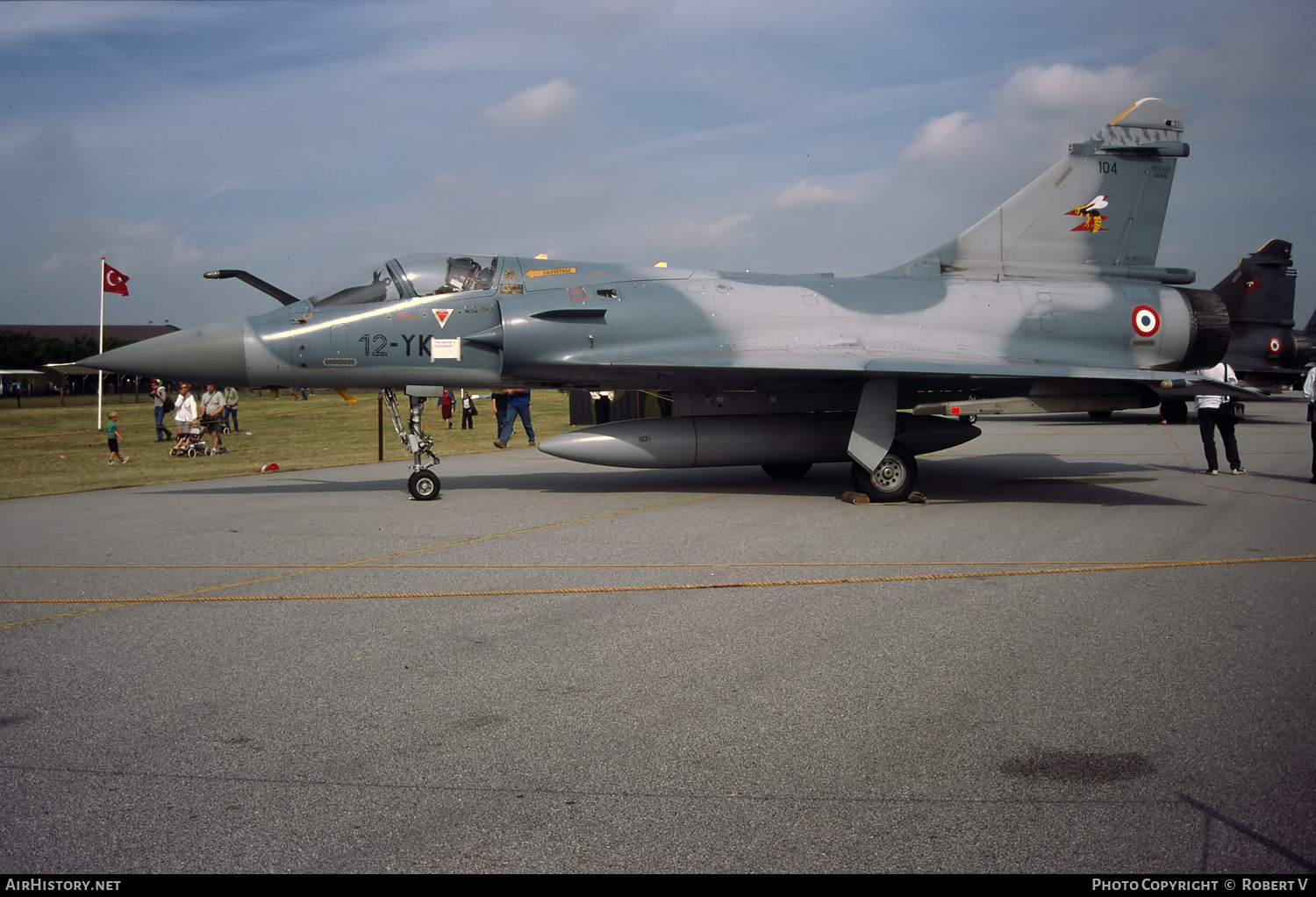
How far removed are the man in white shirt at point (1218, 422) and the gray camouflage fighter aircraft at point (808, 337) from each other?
81 cm

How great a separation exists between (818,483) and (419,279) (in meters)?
5.78

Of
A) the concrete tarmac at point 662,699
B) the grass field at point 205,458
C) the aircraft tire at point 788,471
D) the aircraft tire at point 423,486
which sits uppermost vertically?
the aircraft tire at point 788,471

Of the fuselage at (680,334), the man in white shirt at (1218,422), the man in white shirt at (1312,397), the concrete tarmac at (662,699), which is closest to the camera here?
the concrete tarmac at (662,699)

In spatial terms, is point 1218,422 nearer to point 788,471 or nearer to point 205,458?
point 788,471

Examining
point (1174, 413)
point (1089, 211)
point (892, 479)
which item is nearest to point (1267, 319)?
point (1174, 413)

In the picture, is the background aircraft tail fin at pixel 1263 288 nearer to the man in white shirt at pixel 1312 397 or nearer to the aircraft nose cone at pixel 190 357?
the man in white shirt at pixel 1312 397

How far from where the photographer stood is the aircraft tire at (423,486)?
11.0 m

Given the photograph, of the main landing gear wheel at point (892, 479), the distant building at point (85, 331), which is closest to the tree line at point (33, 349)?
the distant building at point (85, 331)

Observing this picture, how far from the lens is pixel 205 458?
61.9 ft

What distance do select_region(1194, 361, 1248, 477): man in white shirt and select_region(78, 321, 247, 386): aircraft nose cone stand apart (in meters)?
12.2

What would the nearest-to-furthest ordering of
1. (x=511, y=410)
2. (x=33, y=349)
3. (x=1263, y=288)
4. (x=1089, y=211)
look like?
(x=1089, y=211)
(x=511, y=410)
(x=1263, y=288)
(x=33, y=349)

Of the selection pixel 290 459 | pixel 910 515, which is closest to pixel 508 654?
pixel 910 515

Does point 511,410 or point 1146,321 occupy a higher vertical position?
point 1146,321

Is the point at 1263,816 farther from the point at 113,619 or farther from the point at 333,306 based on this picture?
the point at 333,306
